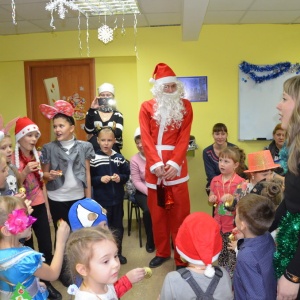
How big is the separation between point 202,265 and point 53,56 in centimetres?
411

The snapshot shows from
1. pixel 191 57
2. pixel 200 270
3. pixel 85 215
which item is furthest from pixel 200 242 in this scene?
pixel 191 57

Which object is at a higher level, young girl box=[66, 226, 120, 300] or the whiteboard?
the whiteboard

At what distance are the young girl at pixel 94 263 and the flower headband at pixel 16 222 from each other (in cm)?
25

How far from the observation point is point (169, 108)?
2.94 m

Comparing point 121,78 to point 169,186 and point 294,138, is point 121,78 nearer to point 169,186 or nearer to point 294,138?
point 169,186

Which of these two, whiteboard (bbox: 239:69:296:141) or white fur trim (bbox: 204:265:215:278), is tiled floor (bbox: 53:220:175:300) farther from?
whiteboard (bbox: 239:69:296:141)

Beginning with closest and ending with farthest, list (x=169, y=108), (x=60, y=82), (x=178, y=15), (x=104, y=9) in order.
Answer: (x=169, y=108) < (x=104, y=9) < (x=178, y=15) < (x=60, y=82)

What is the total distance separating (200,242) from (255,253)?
0.42 m

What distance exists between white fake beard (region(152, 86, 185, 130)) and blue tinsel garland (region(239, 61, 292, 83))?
69.4 inches

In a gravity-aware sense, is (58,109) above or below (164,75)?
below

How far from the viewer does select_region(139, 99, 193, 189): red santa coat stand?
2.89m

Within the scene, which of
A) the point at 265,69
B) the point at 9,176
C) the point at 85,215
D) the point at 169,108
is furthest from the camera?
the point at 265,69

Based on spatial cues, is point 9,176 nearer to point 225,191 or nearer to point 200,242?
point 200,242

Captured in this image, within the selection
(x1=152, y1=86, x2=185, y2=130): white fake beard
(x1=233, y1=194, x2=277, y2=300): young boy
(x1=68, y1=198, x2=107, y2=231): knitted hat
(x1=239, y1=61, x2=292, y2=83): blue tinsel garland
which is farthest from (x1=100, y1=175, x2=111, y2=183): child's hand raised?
(x1=239, y1=61, x2=292, y2=83): blue tinsel garland
